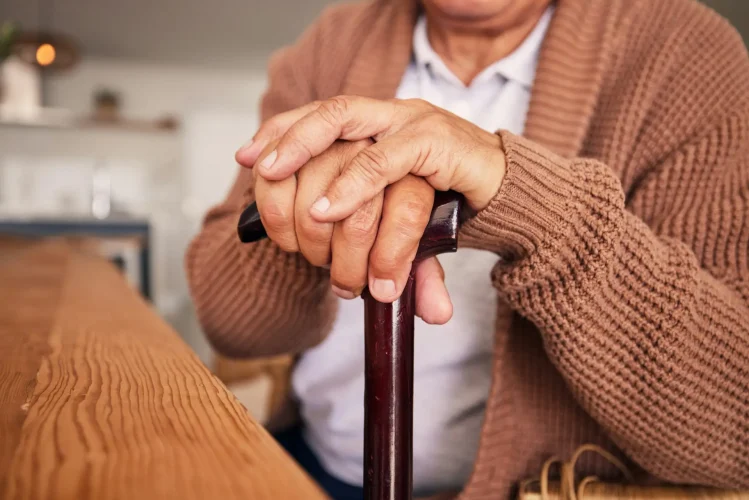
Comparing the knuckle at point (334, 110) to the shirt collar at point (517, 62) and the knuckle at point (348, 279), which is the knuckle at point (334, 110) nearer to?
the knuckle at point (348, 279)

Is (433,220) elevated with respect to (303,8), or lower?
lower

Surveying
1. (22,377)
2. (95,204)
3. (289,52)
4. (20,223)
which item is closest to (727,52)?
(289,52)

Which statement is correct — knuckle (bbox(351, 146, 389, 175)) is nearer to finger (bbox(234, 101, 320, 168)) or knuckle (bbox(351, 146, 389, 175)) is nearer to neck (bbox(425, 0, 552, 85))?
finger (bbox(234, 101, 320, 168))

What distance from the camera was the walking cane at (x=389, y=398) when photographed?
1.18 feet

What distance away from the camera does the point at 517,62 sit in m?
0.69

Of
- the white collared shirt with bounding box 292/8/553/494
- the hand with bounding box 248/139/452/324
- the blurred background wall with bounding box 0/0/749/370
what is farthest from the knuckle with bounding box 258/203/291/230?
the blurred background wall with bounding box 0/0/749/370

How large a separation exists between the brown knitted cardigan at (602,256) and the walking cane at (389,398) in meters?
0.11

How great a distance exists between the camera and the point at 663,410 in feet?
1.65

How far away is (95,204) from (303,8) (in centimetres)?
241

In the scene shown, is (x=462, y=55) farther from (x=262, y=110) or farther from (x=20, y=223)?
(x=20, y=223)

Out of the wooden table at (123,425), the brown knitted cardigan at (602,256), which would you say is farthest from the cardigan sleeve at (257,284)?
the wooden table at (123,425)

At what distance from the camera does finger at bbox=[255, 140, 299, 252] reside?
41 cm

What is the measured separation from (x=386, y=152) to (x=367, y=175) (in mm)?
19

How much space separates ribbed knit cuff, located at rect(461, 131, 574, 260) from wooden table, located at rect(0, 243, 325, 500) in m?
0.23
